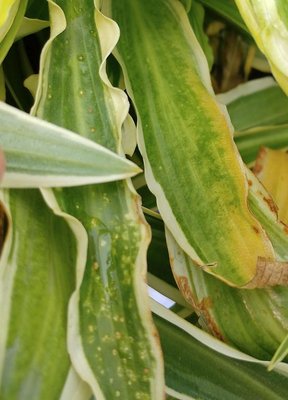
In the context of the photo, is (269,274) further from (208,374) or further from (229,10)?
(229,10)

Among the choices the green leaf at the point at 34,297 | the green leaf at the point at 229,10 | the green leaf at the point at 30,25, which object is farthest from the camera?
the green leaf at the point at 229,10

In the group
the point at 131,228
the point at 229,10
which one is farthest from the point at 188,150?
the point at 229,10

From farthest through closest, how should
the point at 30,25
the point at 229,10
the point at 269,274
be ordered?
1. the point at 229,10
2. the point at 30,25
3. the point at 269,274

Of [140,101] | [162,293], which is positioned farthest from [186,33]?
[162,293]

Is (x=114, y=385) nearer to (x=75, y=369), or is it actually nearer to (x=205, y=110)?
(x=75, y=369)

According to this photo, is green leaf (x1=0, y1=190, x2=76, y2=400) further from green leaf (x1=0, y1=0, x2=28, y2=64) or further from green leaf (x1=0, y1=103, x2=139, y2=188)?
green leaf (x1=0, y1=0, x2=28, y2=64)

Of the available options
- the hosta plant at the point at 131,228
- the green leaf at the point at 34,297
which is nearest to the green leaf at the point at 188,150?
the hosta plant at the point at 131,228

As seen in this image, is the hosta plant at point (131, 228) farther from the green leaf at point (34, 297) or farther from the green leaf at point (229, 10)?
the green leaf at point (229, 10)
